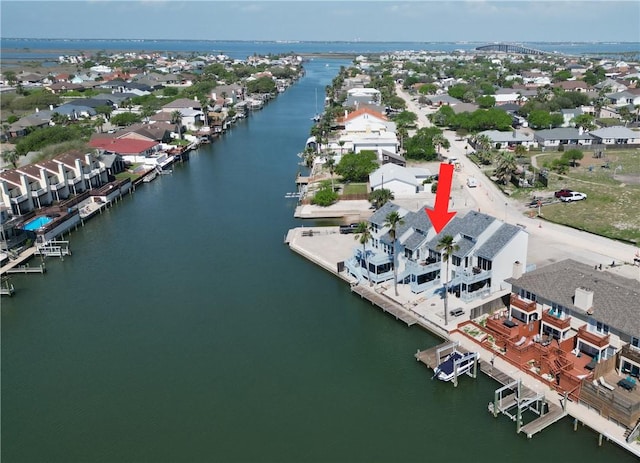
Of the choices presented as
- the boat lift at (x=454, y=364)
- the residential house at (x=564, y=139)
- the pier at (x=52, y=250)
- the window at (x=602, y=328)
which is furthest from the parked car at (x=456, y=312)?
the residential house at (x=564, y=139)

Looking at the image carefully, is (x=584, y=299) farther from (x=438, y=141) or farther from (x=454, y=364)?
(x=438, y=141)

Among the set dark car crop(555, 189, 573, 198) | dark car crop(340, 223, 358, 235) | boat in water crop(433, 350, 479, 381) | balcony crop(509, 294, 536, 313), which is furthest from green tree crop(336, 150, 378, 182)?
Answer: boat in water crop(433, 350, 479, 381)

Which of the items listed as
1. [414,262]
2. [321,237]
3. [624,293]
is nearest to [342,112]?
[321,237]

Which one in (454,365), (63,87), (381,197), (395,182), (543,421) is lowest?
(543,421)

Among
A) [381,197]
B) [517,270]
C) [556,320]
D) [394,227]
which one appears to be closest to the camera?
[556,320]

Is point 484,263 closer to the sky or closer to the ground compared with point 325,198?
closer to the sky

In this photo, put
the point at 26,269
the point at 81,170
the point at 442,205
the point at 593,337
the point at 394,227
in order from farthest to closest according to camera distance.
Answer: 1. the point at 81,170
2. the point at 442,205
3. the point at 26,269
4. the point at 394,227
5. the point at 593,337

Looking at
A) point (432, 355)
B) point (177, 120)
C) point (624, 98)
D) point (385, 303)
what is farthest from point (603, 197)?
point (624, 98)

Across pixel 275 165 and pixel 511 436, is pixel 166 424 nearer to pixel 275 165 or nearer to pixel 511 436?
pixel 511 436
